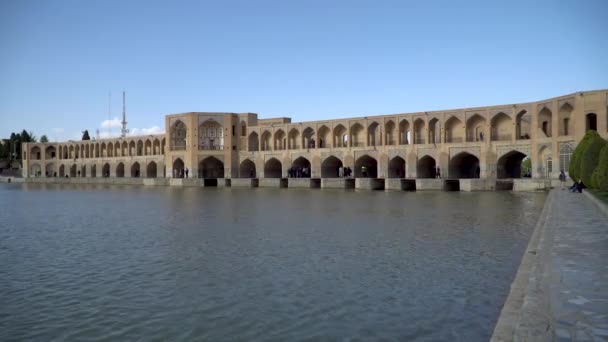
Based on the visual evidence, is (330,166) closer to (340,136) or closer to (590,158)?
(340,136)

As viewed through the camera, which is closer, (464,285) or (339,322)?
(339,322)

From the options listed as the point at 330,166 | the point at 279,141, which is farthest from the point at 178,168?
the point at 330,166

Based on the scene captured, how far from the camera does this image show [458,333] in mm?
4133

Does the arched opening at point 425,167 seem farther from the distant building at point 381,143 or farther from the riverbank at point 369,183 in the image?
the riverbank at point 369,183

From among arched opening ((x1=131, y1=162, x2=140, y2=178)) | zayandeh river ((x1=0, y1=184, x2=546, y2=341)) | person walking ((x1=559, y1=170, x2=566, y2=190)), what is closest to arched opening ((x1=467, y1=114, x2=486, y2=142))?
person walking ((x1=559, y1=170, x2=566, y2=190))

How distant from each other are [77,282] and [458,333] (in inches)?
162

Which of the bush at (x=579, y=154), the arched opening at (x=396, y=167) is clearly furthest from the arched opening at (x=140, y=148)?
the bush at (x=579, y=154)

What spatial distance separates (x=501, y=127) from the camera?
27.5m

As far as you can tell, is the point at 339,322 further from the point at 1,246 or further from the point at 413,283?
the point at 1,246

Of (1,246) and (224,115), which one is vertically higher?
(224,115)

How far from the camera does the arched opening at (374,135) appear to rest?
3225 cm

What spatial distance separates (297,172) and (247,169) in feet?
18.4

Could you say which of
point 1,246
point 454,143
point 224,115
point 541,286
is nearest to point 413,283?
point 541,286

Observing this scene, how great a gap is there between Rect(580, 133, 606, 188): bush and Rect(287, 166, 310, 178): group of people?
67.7ft
